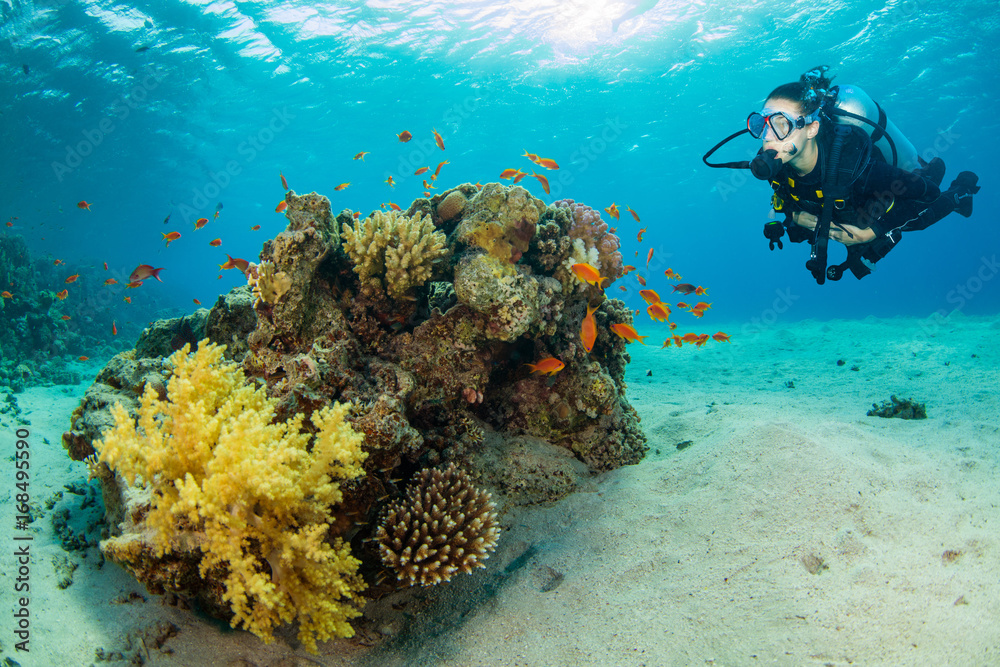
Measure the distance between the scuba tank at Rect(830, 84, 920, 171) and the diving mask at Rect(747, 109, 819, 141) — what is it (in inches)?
20.1

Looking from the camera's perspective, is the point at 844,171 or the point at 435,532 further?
the point at 844,171

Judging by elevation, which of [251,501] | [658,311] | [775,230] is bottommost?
[658,311]

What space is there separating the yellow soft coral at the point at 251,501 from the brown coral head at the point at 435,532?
1.19ft

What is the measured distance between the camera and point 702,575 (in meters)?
3.34

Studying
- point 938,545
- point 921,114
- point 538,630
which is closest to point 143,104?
point 538,630

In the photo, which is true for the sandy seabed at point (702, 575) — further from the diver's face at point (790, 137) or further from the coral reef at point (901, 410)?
the diver's face at point (790, 137)

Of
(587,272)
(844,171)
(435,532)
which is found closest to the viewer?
(435,532)

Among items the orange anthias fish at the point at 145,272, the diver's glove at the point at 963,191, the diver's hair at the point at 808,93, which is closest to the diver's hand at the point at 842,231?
the diver's glove at the point at 963,191

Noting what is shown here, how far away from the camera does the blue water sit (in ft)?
64.6

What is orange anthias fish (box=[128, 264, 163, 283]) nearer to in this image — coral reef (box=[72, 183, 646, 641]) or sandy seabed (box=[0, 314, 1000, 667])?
coral reef (box=[72, 183, 646, 641])

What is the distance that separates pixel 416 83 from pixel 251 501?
28.9 metres

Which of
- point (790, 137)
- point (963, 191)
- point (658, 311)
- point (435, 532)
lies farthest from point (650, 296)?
point (435, 532)

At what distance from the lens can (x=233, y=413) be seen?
301 centimetres

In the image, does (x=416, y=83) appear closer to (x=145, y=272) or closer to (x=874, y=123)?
(x=145, y=272)
